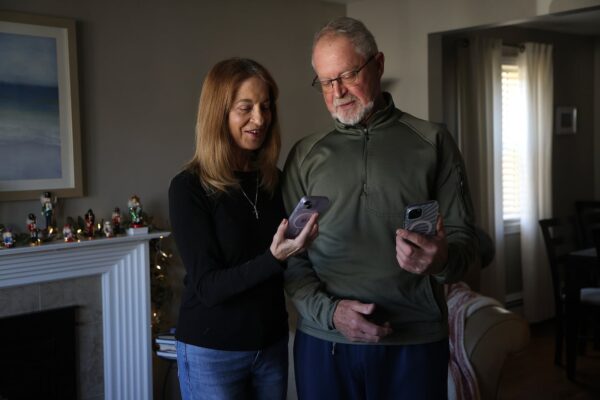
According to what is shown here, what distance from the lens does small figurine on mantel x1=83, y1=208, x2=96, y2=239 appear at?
3.27 meters

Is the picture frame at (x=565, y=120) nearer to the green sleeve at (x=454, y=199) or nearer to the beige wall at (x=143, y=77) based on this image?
the beige wall at (x=143, y=77)

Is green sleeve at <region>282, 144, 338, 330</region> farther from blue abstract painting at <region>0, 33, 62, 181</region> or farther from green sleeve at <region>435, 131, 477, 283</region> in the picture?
blue abstract painting at <region>0, 33, 62, 181</region>

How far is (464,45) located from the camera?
16.3ft

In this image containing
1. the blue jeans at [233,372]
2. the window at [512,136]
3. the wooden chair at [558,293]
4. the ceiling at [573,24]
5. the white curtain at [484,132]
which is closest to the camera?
the blue jeans at [233,372]

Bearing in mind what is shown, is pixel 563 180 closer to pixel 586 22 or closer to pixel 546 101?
pixel 546 101

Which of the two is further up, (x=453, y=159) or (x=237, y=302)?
(x=453, y=159)

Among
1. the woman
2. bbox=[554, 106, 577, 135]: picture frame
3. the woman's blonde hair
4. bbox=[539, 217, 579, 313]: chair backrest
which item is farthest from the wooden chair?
the woman's blonde hair

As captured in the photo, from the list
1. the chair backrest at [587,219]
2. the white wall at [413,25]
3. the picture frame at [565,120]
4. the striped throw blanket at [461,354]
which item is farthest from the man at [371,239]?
the picture frame at [565,120]

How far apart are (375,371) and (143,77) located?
2.49m

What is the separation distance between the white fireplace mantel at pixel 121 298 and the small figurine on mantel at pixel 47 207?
15cm

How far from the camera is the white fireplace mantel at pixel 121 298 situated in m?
3.26

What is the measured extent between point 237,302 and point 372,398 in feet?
1.35

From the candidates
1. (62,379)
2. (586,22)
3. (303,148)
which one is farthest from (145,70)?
(586,22)

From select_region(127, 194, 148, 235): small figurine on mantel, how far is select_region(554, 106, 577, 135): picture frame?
400cm
